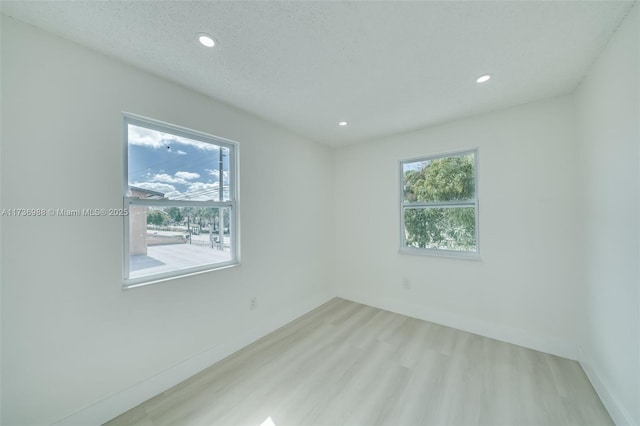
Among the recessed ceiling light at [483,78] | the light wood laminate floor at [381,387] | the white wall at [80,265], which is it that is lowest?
the light wood laminate floor at [381,387]

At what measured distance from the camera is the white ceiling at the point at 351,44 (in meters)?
1.28

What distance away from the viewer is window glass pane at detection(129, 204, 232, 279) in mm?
1817

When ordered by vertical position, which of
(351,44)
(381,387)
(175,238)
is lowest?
(381,387)

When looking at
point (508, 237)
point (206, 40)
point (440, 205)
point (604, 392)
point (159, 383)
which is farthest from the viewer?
point (440, 205)

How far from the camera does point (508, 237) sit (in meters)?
2.50

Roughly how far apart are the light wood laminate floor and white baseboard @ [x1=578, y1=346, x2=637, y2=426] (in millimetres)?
47

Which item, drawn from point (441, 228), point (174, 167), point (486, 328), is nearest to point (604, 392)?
point (486, 328)

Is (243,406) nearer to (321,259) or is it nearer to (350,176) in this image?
(321,259)

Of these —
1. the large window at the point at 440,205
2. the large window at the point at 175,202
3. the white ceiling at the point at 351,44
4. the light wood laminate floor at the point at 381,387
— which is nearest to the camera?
the white ceiling at the point at 351,44

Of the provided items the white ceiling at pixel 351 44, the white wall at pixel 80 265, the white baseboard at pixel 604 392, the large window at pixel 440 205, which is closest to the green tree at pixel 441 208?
the large window at pixel 440 205

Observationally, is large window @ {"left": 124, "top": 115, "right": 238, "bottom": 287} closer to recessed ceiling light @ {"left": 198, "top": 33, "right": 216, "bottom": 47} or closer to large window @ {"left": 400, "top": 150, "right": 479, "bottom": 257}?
recessed ceiling light @ {"left": 198, "top": 33, "right": 216, "bottom": 47}

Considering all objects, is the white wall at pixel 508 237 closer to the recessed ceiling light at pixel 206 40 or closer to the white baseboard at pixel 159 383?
the white baseboard at pixel 159 383

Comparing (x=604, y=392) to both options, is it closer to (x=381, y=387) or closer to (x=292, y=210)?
(x=381, y=387)

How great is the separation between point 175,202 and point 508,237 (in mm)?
3338
